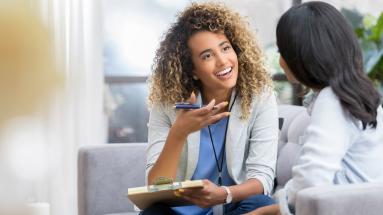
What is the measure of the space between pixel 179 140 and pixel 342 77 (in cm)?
55

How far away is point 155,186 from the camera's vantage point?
4.17 ft

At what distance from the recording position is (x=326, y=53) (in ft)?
3.73

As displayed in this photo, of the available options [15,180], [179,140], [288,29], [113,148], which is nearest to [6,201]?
[15,180]

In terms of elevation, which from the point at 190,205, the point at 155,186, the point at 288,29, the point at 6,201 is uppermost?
the point at 288,29

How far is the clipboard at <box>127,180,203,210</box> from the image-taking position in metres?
1.25

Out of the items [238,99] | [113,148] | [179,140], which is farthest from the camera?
[113,148]

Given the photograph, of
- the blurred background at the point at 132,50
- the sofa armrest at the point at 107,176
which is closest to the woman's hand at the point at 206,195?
the sofa armrest at the point at 107,176

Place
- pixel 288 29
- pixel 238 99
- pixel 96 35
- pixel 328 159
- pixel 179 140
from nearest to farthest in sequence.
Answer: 1. pixel 328 159
2. pixel 288 29
3. pixel 179 140
4. pixel 238 99
5. pixel 96 35

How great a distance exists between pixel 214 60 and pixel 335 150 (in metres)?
0.65

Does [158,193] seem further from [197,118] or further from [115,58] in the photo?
[115,58]

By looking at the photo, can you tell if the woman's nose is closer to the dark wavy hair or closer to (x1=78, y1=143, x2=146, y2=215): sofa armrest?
the dark wavy hair

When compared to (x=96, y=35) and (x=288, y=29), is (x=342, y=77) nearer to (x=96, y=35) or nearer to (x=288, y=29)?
(x=288, y=29)

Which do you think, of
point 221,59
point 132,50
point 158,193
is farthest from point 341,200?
point 132,50

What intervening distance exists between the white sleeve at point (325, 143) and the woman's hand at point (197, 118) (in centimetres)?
38
